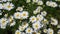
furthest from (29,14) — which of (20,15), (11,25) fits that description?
(11,25)

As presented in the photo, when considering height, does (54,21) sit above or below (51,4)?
below

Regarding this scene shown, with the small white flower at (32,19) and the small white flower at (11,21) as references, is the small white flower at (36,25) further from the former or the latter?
the small white flower at (11,21)

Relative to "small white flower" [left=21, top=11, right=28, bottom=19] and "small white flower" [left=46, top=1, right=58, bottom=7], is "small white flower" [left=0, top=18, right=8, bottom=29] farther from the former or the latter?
"small white flower" [left=46, top=1, right=58, bottom=7]

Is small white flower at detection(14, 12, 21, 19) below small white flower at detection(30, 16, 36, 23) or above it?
above

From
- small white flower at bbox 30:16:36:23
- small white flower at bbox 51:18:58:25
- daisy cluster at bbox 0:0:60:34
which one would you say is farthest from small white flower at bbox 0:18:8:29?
small white flower at bbox 51:18:58:25

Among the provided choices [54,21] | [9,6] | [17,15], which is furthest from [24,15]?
[54,21]

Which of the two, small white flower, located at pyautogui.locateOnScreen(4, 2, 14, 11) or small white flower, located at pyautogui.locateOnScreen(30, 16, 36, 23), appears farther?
small white flower, located at pyautogui.locateOnScreen(4, 2, 14, 11)

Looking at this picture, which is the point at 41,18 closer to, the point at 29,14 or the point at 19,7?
the point at 29,14

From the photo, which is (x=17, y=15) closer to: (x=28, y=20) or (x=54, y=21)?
(x=28, y=20)
